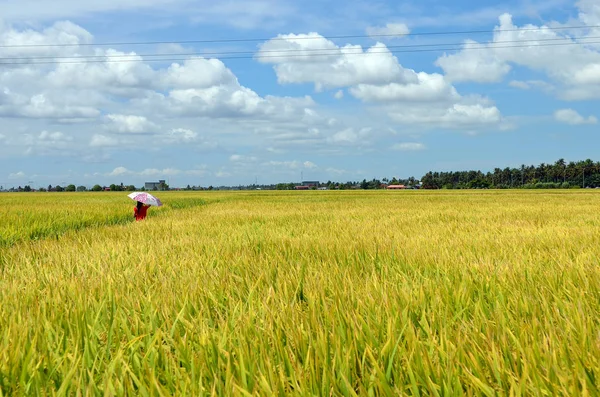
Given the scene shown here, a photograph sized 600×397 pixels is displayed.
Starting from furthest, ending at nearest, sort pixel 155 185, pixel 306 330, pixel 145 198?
1. pixel 155 185
2. pixel 145 198
3. pixel 306 330

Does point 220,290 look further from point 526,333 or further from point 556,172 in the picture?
point 556,172

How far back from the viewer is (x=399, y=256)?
4.29 meters

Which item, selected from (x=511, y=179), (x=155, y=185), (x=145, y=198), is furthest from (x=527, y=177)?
(x=145, y=198)

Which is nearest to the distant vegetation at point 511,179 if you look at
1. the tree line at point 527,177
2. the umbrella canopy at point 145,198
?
the tree line at point 527,177

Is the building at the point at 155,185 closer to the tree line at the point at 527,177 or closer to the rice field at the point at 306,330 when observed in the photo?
the tree line at the point at 527,177

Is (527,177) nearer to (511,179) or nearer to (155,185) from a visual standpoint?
(511,179)

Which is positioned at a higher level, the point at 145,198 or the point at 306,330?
the point at 145,198

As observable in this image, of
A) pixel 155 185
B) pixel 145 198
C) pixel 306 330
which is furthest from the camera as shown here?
pixel 155 185

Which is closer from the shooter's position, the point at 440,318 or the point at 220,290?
the point at 440,318

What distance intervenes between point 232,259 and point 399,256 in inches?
60.1

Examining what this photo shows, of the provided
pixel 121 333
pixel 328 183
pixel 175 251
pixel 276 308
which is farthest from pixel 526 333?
pixel 328 183

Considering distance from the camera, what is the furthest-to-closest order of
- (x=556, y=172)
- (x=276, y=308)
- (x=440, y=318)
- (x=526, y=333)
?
(x=556, y=172) → (x=276, y=308) → (x=440, y=318) → (x=526, y=333)

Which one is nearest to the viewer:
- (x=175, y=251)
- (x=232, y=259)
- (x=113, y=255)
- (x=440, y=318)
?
(x=440, y=318)

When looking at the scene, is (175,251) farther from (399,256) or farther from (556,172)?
(556,172)
